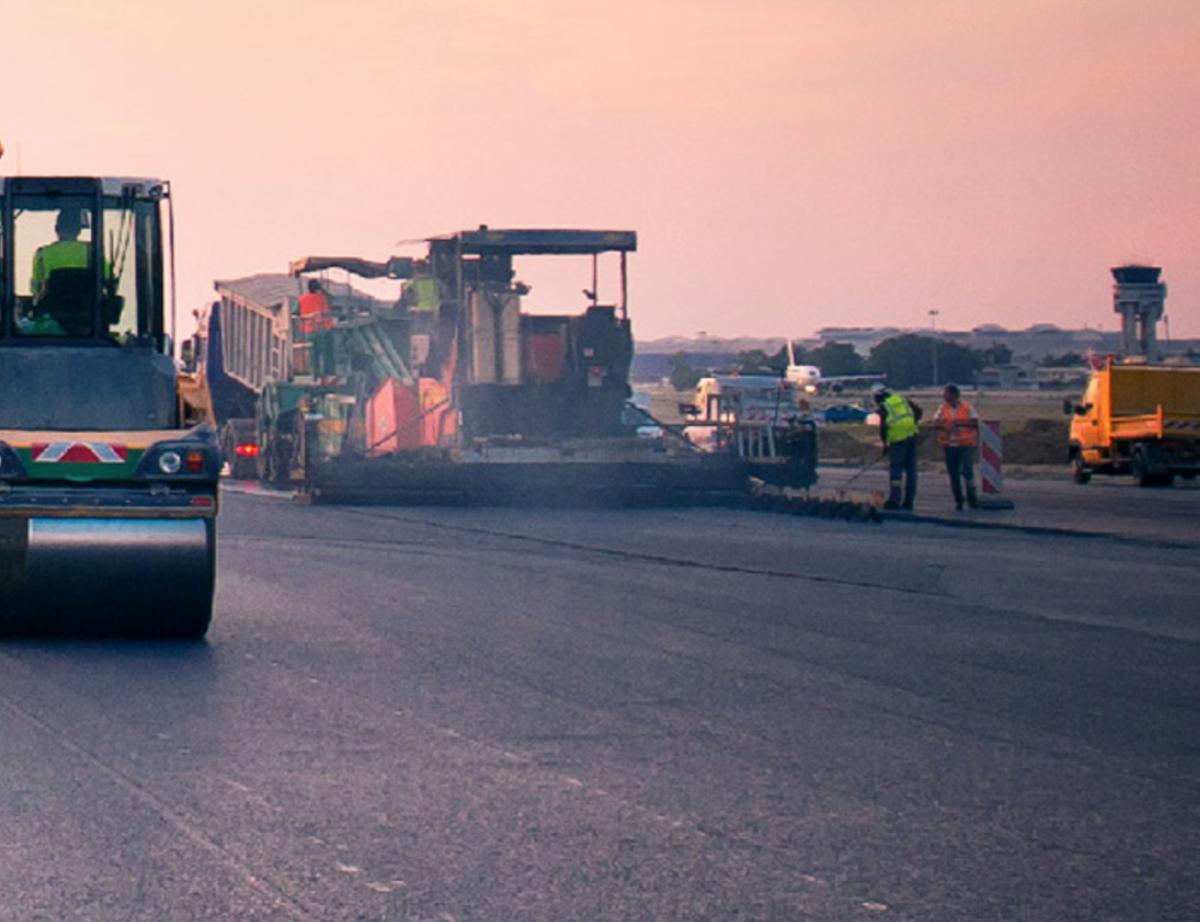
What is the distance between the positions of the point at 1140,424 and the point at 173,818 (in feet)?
103

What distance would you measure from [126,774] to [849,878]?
3021 millimetres

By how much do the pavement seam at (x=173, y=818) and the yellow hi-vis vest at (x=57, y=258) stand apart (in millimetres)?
4391

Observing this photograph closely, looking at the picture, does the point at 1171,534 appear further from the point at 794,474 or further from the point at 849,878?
the point at 849,878

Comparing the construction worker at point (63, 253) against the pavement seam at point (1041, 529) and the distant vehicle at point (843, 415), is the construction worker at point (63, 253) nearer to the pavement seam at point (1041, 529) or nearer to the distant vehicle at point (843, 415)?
the pavement seam at point (1041, 529)

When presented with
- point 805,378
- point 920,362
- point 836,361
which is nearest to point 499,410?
point 805,378

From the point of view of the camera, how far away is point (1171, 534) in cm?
2464

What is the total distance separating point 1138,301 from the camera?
73000 millimetres

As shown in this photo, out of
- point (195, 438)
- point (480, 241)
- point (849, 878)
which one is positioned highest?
point (480, 241)

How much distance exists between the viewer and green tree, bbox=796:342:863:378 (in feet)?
569

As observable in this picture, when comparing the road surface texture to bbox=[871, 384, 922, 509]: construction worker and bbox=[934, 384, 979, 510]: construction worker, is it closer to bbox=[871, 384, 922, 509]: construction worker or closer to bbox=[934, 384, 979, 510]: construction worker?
bbox=[871, 384, 922, 509]: construction worker

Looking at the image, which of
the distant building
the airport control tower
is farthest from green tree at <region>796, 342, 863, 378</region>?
the airport control tower

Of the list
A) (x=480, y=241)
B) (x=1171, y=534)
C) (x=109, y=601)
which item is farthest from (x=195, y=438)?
(x=480, y=241)

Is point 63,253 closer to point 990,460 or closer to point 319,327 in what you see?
point 990,460

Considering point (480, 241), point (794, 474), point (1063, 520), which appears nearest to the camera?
point (1063, 520)
